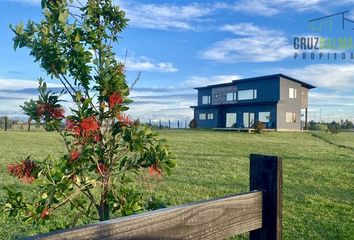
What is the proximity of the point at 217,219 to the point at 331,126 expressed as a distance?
1727 inches

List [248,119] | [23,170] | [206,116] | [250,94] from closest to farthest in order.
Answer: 1. [23,170]
2. [248,119]
3. [250,94]
4. [206,116]

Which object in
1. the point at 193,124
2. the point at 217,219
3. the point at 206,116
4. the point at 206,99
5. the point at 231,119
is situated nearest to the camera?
the point at 217,219

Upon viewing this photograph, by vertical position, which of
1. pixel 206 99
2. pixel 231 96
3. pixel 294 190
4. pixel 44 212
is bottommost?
pixel 294 190

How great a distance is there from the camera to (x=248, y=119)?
42281 millimetres

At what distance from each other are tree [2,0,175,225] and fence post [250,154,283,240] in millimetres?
668

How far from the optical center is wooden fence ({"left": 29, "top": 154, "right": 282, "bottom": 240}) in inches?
50.2

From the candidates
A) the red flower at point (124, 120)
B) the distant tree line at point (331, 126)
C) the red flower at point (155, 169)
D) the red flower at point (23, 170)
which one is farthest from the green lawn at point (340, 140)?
the red flower at point (23, 170)

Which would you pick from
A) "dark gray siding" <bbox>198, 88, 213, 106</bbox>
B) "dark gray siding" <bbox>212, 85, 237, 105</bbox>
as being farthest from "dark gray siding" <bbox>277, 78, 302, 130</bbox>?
"dark gray siding" <bbox>198, 88, 213, 106</bbox>

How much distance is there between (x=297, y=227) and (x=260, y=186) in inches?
163

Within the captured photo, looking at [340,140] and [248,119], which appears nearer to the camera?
[340,140]

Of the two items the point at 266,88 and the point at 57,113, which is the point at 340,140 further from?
the point at 57,113

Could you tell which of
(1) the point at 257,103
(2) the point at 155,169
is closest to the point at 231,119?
(1) the point at 257,103

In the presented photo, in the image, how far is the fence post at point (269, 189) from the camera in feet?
6.36

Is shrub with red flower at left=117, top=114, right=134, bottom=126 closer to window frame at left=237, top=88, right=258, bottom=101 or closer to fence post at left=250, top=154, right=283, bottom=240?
fence post at left=250, top=154, right=283, bottom=240
